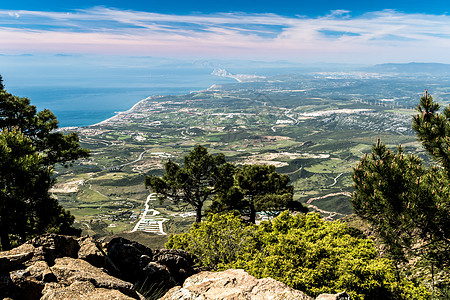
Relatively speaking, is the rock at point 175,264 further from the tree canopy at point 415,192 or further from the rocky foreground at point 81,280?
the tree canopy at point 415,192

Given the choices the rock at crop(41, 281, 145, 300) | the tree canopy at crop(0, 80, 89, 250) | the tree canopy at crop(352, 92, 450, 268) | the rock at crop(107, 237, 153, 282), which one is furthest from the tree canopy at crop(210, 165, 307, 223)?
the rock at crop(41, 281, 145, 300)

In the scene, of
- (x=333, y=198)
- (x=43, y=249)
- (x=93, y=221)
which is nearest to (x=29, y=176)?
Result: (x=43, y=249)

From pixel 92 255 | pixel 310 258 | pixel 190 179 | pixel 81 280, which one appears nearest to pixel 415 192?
pixel 310 258

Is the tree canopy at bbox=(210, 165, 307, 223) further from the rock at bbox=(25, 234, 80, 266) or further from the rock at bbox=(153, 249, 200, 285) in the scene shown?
the rock at bbox=(25, 234, 80, 266)

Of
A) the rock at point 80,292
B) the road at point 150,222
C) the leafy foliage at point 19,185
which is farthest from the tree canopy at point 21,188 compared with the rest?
the road at point 150,222

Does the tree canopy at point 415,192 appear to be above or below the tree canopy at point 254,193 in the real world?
above

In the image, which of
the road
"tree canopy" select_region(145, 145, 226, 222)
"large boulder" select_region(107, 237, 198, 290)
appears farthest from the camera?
the road
